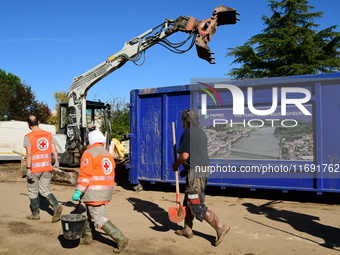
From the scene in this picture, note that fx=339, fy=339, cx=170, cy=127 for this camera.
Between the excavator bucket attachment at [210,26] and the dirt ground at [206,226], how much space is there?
3381 millimetres

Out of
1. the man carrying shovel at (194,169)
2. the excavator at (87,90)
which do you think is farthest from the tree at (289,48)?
the man carrying shovel at (194,169)

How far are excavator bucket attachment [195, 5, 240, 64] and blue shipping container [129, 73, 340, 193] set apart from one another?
87cm

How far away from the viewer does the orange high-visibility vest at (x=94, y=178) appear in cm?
414

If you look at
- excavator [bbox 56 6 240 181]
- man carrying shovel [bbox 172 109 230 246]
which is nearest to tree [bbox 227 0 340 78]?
excavator [bbox 56 6 240 181]

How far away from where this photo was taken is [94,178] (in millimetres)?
4184

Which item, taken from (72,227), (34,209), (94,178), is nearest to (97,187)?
(94,178)

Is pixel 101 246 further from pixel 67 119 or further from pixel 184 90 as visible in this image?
pixel 67 119

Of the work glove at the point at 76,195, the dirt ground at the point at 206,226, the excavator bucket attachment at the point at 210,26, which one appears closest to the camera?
the work glove at the point at 76,195

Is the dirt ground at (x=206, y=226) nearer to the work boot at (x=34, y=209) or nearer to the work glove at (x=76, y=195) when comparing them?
the work boot at (x=34, y=209)

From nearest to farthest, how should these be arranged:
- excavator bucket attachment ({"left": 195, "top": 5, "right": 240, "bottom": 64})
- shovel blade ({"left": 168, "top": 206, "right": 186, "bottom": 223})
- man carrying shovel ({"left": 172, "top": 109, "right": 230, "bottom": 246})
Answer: man carrying shovel ({"left": 172, "top": 109, "right": 230, "bottom": 246})
shovel blade ({"left": 168, "top": 206, "right": 186, "bottom": 223})
excavator bucket attachment ({"left": 195, "top": 5, "right": 240, "bottom": 64})

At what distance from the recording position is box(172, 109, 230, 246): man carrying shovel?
454 centimetres

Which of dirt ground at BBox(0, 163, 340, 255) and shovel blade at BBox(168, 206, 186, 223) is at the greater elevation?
shovel blade at BBox(168, 206, 186, 223)

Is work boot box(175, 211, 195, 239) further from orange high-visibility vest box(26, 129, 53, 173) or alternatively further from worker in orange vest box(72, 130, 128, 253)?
orange high-visibility vest box(26, 129, 53, 173)

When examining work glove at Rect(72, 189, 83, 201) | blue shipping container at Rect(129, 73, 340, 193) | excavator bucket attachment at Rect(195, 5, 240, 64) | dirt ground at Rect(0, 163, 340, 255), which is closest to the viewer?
work glove at Rect(72, 189, 83, 201)
